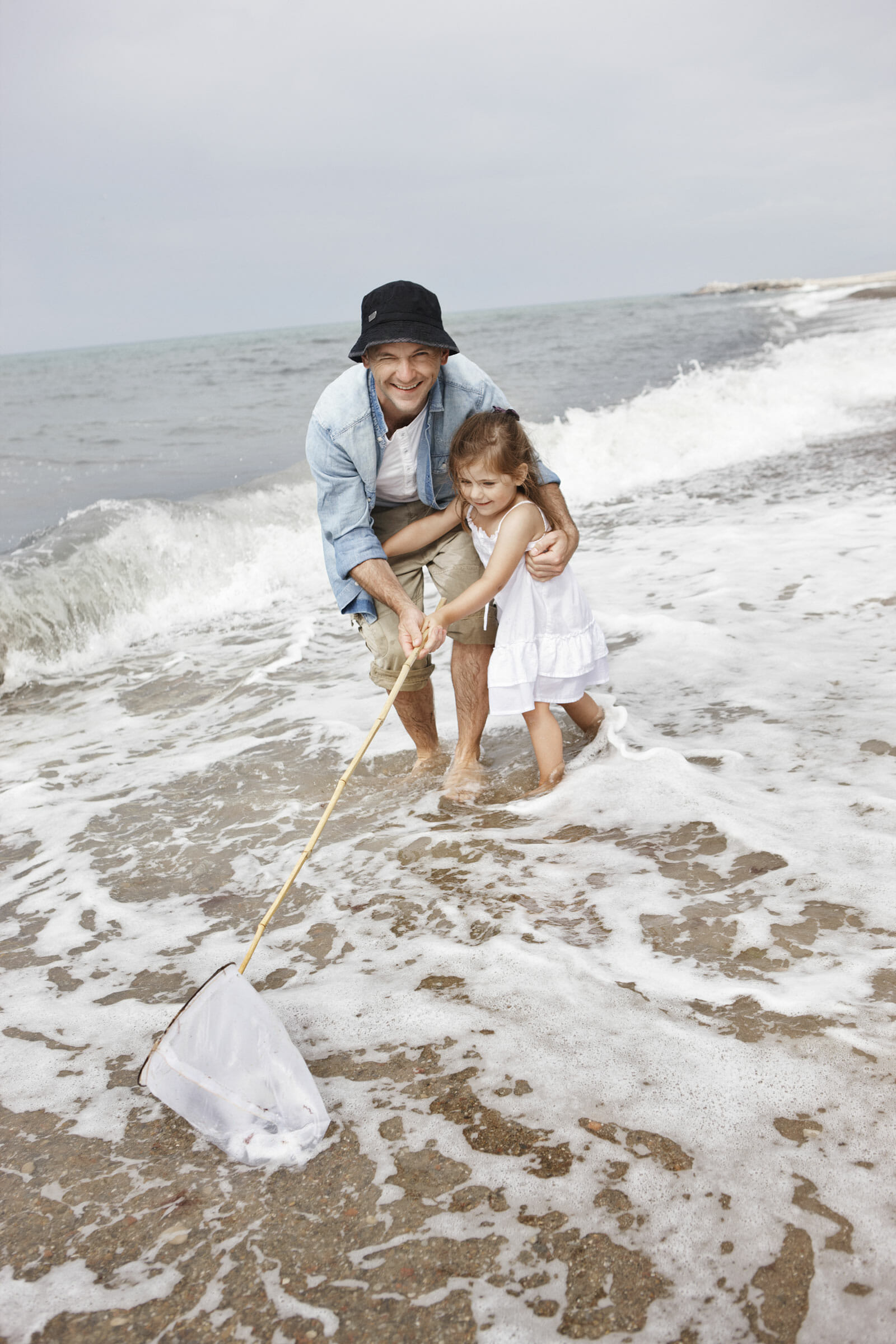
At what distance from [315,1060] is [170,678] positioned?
4.20m

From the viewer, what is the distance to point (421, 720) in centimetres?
405

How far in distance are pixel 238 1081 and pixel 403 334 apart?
7.77 ft

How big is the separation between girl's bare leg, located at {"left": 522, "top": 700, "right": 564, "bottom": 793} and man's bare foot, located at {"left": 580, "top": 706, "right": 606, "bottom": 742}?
371 millimetres

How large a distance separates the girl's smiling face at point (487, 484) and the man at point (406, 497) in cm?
20

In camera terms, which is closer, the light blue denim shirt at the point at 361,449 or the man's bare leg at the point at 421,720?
the light blue denim shirt at the point at 361,449

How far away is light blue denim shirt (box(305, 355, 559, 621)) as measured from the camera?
3.54 meters

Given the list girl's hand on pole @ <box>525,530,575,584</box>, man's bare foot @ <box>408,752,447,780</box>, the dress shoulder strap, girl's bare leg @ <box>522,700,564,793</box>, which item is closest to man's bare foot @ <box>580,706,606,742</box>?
girl's bare leg @ <box>522,700,564,793</box>

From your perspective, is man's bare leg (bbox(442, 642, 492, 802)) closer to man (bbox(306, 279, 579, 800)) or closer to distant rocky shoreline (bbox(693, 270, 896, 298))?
man (bbox(306, 279, 579, 800))

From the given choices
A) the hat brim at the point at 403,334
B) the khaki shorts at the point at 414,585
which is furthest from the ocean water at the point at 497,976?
the hat brim at the point at 403,334

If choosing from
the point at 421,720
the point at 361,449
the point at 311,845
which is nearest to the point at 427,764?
the point at 421,720

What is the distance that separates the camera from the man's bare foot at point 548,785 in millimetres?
3605

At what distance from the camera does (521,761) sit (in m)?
4.00

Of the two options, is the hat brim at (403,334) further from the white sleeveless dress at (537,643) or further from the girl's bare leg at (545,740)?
the girl's bare leg at (545,740)

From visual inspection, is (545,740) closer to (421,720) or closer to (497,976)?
(421,720)
